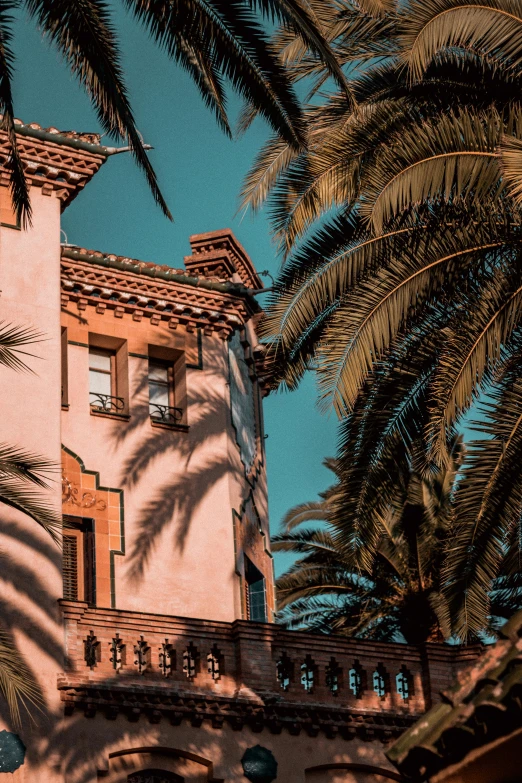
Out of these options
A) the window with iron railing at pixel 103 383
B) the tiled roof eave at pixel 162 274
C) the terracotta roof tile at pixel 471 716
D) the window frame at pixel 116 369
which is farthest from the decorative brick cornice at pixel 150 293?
the terracotta roof tile at pixel 471 716

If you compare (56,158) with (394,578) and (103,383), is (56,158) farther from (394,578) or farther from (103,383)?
(394,578)

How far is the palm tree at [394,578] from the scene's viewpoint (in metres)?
28.0

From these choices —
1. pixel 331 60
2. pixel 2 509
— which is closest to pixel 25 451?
pixel 2 509

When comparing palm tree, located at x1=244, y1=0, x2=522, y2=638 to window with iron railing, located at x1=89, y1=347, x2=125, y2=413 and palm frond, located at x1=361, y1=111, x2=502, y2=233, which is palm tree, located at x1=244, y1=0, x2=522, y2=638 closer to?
palm frond, located at x1=361, y1=111, x2=502, y2=233

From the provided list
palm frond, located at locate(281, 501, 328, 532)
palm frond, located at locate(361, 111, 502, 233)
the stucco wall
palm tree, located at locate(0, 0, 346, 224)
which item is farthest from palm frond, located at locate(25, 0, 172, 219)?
palm frond, located at locate(281, 501, 328, 532)

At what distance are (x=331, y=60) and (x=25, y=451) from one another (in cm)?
897

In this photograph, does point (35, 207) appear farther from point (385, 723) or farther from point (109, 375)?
point (385, 723)

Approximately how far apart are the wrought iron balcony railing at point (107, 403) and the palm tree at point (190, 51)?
9024mm

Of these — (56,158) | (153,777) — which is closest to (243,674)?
(153,777)

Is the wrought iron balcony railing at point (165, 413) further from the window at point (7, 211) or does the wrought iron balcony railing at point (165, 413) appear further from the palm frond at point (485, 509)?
the palm frond at point (485, 509)

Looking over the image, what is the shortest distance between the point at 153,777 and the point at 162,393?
23.5 feet

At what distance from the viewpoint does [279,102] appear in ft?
50.2

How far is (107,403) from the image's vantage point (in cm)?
2433

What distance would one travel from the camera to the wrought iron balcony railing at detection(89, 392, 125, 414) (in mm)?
24141
